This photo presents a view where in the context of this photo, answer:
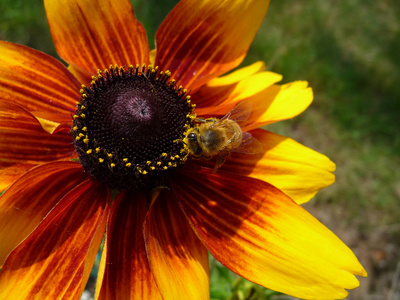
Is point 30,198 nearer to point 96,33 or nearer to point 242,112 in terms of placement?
point 96,33

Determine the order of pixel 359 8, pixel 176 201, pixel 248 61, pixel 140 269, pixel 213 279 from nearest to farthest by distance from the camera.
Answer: pixel 140 269 < pixel 176 201 < pixel 213 279 < pixel 248 61 < pixel 359 8

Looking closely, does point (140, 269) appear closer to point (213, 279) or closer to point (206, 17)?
point (213, 279)

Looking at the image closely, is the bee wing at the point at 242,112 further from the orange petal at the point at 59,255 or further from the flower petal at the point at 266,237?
the orange petal at the point at 59,255

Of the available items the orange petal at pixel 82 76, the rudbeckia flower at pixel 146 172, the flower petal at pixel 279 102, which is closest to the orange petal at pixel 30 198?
the rudbeckia flower at pixel 146 172

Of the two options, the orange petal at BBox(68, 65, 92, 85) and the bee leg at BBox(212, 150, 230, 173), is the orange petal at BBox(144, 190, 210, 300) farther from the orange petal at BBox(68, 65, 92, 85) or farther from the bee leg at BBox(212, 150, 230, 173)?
the orange petal at BBox(68, 65, 92, 85)

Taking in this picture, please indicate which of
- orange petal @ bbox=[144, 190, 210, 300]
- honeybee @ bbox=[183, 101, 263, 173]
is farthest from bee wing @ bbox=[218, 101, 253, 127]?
orange petal @ bbox=[144, 190, 210, 300]

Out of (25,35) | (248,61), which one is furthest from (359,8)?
(25,35)
